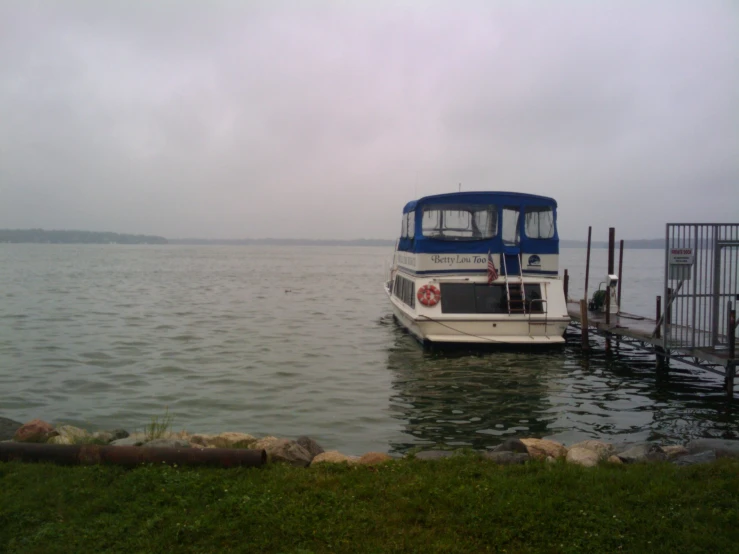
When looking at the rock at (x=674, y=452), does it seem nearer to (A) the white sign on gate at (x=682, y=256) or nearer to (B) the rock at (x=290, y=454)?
(B) the rock at (x=290, y=454)

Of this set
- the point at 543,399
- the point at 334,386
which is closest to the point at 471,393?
the point at 543,399

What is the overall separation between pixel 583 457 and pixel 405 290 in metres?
15.5

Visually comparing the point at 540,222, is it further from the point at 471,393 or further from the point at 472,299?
the point at 471,393

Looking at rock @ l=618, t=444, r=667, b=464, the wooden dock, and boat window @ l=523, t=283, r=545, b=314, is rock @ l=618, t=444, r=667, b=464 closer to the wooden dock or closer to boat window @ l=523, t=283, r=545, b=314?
the wooden dock

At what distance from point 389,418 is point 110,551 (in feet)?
26.9

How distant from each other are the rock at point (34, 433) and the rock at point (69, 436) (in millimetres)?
122

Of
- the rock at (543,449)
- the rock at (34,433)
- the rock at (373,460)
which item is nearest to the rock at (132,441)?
the rock at (34,433)

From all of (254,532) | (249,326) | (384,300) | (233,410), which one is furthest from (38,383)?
(384,300)

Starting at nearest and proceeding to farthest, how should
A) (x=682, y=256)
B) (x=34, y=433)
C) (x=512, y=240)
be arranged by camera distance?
(x=34, y=433) → (x=682, y=256) → (x=512, y=240)

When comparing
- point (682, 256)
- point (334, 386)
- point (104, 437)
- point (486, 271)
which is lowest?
point (334, 386)

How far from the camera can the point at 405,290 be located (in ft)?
75.8

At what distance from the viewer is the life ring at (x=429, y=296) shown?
62.4 ft

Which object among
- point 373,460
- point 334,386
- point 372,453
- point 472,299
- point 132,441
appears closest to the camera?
point 373,460

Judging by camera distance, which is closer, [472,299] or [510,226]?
[472,299]
